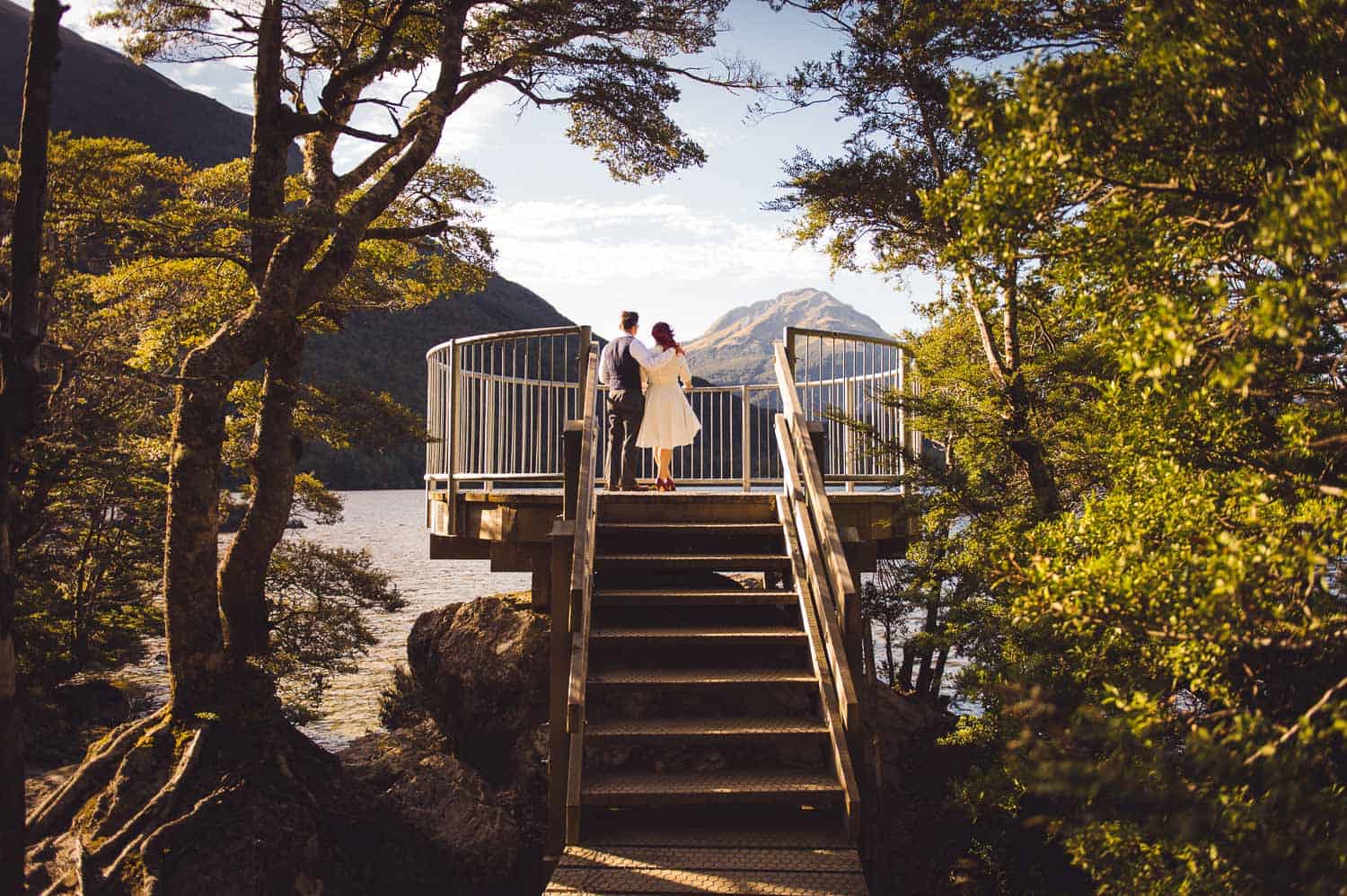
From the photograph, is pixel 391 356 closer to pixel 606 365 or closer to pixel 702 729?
pixel 606 365

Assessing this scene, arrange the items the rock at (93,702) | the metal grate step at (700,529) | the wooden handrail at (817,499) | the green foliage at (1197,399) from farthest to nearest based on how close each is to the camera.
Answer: the rock at (93,702), the metal grate step at (700,529), the wooden handrail at (817,499), the green foliage at (1197,399)

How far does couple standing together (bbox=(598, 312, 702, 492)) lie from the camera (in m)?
9.35

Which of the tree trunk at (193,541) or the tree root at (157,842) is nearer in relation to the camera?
the tree root at (157,842)

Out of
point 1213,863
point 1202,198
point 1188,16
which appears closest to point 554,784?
point 1213,863

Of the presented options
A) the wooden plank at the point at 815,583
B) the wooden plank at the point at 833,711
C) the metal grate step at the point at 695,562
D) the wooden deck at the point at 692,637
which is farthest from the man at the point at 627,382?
the wooden plank at the point at 833,711

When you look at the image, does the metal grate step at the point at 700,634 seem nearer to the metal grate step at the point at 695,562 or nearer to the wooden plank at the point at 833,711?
the wooden plank at the point at 833,711

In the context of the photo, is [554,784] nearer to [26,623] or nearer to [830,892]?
[830,892]

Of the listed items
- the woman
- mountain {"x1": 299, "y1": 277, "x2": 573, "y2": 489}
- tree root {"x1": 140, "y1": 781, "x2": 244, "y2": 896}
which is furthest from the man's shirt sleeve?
mountain {"x1": 299, "y1": 277, "x2": 573, "y2": 489}

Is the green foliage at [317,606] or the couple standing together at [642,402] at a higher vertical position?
the couple standing together at [642,402]

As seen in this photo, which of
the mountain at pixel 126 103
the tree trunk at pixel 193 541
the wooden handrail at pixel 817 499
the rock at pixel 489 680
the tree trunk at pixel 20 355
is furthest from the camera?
the mountain at pixel 126 103

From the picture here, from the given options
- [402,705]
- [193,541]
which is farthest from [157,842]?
[402,705]

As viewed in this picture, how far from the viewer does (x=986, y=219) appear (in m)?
3.19

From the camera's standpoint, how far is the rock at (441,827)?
851 centimetres

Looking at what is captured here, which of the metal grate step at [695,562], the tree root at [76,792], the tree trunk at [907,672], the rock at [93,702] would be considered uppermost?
the metal grate step at [695,562]
